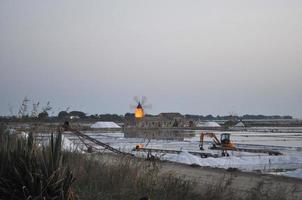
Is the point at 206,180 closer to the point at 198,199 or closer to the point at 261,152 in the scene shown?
the point at 198,199

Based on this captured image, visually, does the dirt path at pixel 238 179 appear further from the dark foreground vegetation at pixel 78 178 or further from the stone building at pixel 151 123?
the stone building at pixel 151 123

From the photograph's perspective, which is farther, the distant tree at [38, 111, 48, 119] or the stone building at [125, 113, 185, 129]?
the stone building at [125, 113, 185, 129]

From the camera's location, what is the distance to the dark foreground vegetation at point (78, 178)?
6.51 metres

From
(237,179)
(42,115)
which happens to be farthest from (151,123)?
(42,115)

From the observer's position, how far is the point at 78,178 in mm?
8758

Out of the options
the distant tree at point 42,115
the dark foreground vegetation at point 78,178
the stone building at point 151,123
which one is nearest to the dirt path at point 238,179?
the dark foreground vegetation at point 78,178

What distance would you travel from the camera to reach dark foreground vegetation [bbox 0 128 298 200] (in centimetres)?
651

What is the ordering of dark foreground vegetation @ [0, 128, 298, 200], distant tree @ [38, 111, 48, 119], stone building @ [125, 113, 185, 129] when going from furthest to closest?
stone building @ [125, 113, 185, 129] < distant tree @ [38, 111, 48, 119] < dark foreground vegetation @ [0, 128, 298, 200]

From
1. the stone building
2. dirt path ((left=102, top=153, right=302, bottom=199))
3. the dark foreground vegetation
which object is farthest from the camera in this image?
the stone building

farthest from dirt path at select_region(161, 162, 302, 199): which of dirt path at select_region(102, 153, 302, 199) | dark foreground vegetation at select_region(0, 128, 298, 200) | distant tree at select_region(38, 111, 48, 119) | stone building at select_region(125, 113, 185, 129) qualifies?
stone building at select_region(125, 113, 185, 129)

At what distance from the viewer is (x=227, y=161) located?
70.5 ft

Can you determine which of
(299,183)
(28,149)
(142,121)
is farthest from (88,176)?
(142,121)

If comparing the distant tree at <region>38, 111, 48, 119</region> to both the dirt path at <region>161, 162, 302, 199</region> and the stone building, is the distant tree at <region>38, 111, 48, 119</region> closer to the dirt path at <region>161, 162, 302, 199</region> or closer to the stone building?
the dirt path at <region>161, 162, 302, 199</region>

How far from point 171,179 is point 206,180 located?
415 cm
